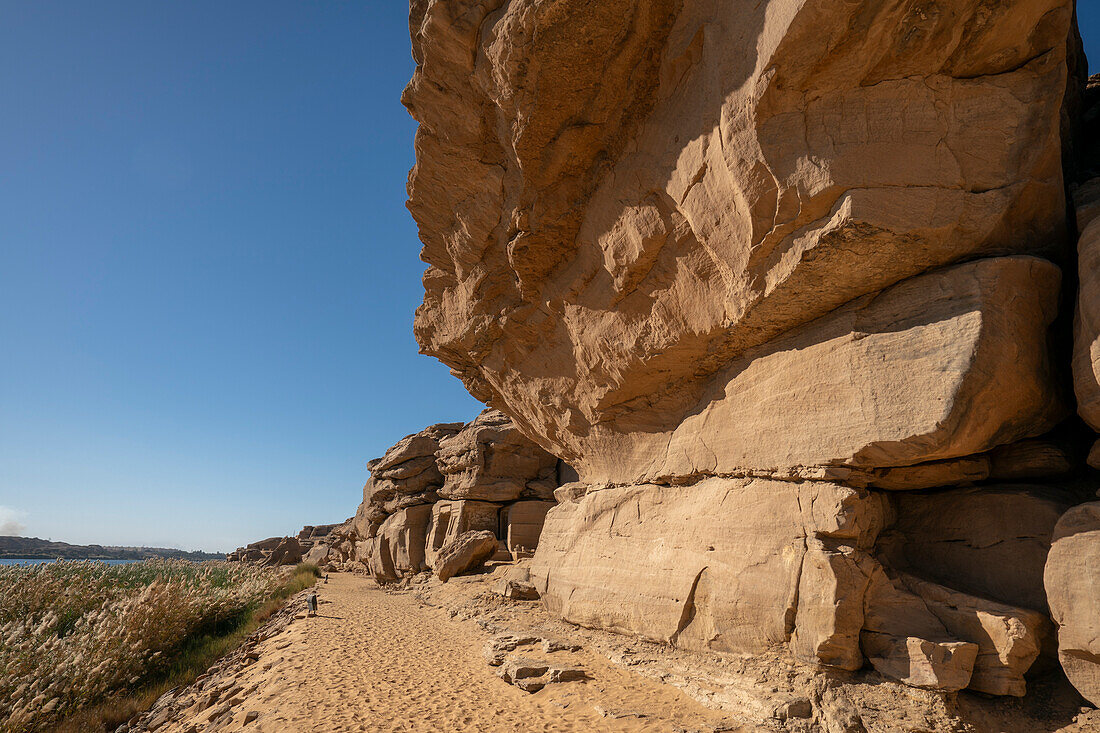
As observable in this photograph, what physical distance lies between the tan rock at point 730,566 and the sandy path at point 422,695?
2.88ft

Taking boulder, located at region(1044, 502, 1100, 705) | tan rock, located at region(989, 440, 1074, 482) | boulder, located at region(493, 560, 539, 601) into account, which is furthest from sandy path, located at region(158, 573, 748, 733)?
tan rock, located at region(989, 440, 1074, 482)

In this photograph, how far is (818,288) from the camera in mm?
5809

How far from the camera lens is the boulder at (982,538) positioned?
506cm

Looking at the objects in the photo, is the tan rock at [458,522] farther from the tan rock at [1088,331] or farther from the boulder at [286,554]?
the boulder at [286,554]

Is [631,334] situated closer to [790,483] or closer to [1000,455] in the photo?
[790,483]

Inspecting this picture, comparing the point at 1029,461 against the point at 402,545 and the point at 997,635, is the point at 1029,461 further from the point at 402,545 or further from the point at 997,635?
the point at 402,545

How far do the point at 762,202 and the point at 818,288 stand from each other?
1120mm

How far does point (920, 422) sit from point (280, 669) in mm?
9289

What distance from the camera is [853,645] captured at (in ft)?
16.7

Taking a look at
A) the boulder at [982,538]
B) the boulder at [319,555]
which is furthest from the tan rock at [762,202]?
the boulder at [319,555]

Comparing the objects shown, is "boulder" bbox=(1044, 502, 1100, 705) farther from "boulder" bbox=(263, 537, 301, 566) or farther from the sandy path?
"boulder" bbox=(263, 537, 301, 566)

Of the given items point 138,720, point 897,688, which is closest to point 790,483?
point 897,688

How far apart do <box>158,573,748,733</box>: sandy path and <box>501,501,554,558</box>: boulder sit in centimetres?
534

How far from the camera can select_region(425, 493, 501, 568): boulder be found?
1711 centimetres
